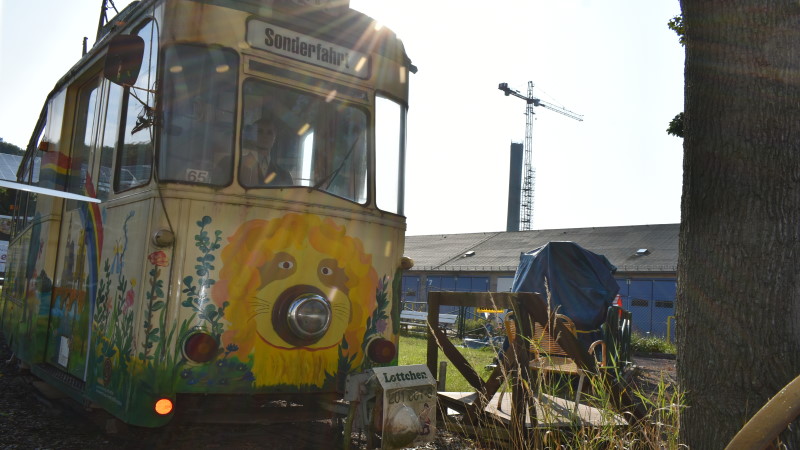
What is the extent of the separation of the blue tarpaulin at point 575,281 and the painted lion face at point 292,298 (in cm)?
752

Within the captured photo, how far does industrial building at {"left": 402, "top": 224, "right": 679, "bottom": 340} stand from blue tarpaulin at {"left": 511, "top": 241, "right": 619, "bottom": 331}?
43.9 feet

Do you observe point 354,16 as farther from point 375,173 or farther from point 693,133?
point 693,133

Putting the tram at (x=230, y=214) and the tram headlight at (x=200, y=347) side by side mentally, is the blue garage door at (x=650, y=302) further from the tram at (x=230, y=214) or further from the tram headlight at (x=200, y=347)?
the tram headlight at (x=200, y=347)

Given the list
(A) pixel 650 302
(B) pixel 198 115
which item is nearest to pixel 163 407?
(B) pixel 198 115

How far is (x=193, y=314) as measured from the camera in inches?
172

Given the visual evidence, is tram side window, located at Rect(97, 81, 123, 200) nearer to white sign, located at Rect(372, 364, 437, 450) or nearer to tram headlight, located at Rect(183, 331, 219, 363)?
tram headlight, located at Rect(183, 331, 219, 363)

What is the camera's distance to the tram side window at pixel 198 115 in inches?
177

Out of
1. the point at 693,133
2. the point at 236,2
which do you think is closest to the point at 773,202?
the point at 693,133

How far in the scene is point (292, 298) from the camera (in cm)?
471

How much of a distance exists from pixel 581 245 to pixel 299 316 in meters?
29.8

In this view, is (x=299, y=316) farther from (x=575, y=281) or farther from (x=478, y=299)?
(x=575, y=281)

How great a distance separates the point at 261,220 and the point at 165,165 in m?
0.74

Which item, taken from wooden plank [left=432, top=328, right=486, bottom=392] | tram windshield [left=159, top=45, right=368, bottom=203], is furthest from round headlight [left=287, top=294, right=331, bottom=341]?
wooden plank [left=432, top=328, right=486, bottom=392]

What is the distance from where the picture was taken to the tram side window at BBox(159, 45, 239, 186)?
4.50 m
